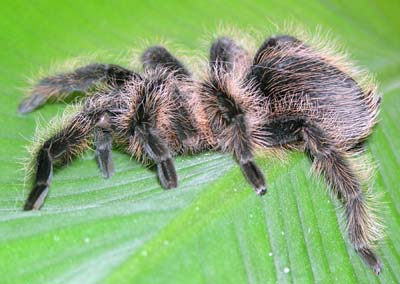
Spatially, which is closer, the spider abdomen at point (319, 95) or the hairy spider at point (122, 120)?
the hairy spider at point (122, 120)

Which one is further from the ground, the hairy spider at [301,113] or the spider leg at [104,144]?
the hairy spider at [301,113]

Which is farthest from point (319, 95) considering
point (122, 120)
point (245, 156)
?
point (122, 120)

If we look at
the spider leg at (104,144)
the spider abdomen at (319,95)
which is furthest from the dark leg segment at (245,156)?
the spider leg at (104,144)

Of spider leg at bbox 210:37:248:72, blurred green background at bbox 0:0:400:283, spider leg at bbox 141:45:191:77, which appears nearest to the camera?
blurred green background at bbox 0:0:400:283

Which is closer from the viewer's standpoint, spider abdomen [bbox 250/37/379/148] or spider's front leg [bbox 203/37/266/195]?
spider's front leg [bbox 203/37/266/195]

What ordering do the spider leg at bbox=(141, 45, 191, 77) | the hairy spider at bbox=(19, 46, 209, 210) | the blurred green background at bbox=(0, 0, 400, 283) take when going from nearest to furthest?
the blurred green background at bbox=(0, 0, 400, 283)
the hairy spider at bbox=(19, 46, 209, 210)
the spider leg at bbox=(141, 45, 191, 77)

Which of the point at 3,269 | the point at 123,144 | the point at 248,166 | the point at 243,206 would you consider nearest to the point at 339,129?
the point at 248,166

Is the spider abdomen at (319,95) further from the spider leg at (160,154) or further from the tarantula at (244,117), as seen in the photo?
the spider leg at (160,154)

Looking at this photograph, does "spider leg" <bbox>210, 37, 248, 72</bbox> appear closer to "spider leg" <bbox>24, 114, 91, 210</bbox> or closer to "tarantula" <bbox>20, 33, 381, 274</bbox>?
"tarantula" <bbox>20, 33, 381, 274</bbox>

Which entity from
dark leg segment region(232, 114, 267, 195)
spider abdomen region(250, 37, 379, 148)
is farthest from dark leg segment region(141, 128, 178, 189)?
spider abdomen region(250, 37, 379, 148)
